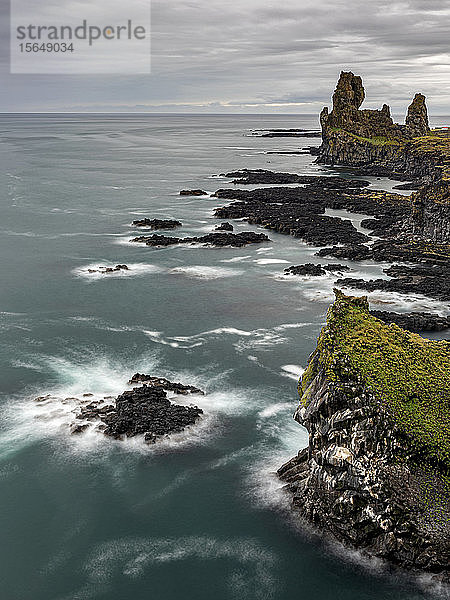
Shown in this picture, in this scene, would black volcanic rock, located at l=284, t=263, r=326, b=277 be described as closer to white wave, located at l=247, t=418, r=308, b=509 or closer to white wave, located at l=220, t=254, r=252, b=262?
white wave, located at l=220, t=254, r=252, b=262

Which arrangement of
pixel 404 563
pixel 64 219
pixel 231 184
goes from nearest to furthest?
1. pixel 404 563
2. pixel 64 219
3. pixel 231 184

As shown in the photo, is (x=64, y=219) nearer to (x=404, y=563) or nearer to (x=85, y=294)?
(x=85, y=294)

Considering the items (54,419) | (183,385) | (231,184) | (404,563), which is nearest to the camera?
(404,563)

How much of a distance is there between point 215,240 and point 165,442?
47.5 m

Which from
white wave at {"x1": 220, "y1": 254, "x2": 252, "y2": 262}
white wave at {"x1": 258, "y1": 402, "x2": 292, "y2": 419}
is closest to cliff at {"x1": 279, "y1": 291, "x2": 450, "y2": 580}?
white wave at {"x1": 258, "y1": 402, "x2": 292, "y2": 419}

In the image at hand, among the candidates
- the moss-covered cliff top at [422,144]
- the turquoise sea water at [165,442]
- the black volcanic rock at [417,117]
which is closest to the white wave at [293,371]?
the turquoise sea water at [165,442]

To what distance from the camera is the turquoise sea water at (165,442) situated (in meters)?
24.8

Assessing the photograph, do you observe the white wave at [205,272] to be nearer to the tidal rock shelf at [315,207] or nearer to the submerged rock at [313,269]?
the submerged rock at [313,269]

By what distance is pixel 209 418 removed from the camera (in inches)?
1400

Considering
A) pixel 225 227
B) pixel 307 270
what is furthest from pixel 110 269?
pixel 225 227

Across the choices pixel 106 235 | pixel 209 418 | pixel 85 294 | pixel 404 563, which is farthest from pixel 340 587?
pixel 106 235

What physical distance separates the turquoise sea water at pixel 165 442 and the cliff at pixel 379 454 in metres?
1.53

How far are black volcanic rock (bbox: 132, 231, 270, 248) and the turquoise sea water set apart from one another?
2.54m

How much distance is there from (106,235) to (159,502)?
193 feet
